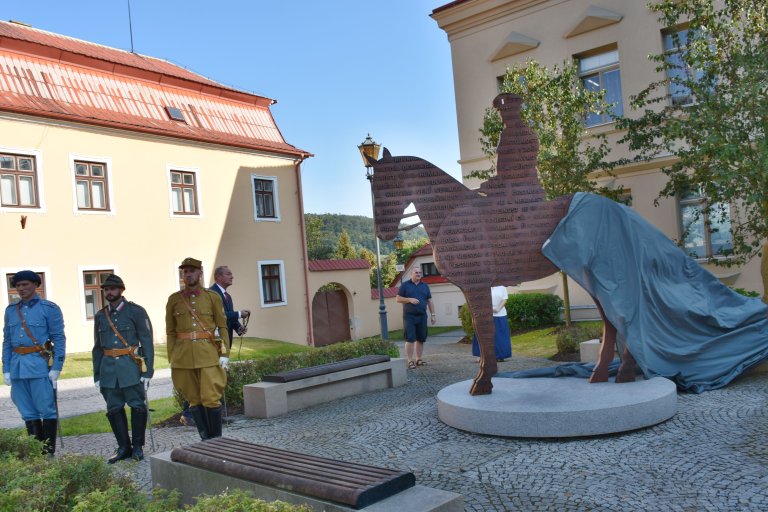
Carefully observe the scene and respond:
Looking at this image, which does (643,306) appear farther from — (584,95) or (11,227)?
(11,227)

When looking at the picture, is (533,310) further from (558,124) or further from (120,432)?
(120,432)

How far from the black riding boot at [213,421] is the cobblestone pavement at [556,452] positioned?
0.68 m

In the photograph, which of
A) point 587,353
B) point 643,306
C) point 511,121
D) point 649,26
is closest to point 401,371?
point 587,353

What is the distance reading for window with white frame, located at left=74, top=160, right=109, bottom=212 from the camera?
1973 centimetres

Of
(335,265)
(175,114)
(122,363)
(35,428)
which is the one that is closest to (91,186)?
(175,114)

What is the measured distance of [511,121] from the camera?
7.61m

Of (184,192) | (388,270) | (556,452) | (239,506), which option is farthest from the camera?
(388,270)

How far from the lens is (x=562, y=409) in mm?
6410

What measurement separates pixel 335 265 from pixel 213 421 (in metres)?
21.4

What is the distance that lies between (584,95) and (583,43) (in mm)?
4465

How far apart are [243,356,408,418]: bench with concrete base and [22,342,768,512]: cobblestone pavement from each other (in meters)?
0.24

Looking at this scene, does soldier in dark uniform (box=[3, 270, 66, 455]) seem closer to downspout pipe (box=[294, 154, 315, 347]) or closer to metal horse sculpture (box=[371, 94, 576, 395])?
metal horse sculpture (box=[371, 94, 576, 395])

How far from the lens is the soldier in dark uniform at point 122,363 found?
666cm

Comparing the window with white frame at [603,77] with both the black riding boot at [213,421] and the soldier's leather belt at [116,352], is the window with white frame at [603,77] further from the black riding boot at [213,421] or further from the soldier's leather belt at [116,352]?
the soldier's leather belt at [116,352]
